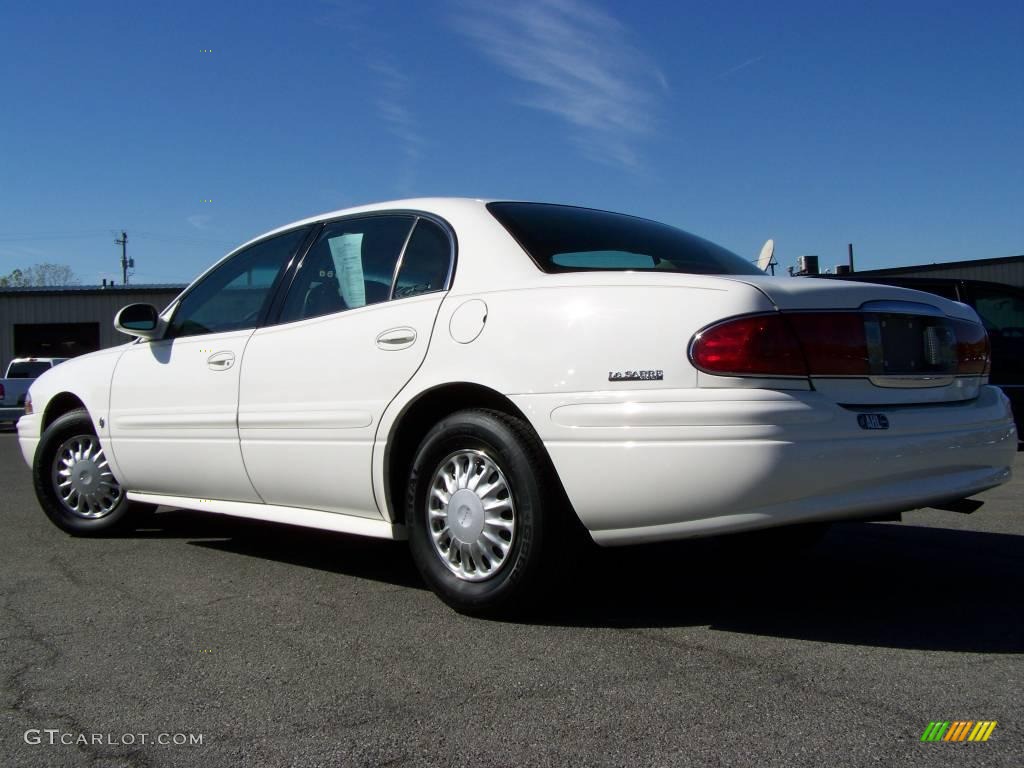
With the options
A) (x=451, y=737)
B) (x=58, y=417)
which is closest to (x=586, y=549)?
(x=451, y=737)

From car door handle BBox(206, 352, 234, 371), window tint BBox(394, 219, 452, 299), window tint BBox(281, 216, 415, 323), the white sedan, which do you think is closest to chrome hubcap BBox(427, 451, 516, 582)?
the white sedan

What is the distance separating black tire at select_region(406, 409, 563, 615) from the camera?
10.8ft

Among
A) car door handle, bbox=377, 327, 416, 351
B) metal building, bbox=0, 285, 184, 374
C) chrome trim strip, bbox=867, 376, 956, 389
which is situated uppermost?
metal building, bbox=0, 285, 184, 374

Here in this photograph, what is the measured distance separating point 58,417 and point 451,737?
4.33m

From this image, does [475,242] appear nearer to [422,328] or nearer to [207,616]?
[422,328]

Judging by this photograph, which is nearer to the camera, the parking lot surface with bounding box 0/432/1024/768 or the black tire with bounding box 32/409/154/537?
the parking lot surface with bounding box 0/432/1024/768

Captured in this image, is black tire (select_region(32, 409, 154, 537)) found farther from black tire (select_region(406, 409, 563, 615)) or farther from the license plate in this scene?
the license plate

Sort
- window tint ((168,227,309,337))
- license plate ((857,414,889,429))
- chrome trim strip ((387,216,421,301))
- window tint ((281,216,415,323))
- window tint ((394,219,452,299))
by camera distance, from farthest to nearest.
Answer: window tint ((168,227,309,337)), window tint ((281,216,415,323)), chrome trim strip ((387,216,421,301)), window tint ((394,219,452,299)), license plate ((857,414,889,429))

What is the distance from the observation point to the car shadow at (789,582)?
10.9 feet

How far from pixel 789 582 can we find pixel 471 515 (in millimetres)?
1440

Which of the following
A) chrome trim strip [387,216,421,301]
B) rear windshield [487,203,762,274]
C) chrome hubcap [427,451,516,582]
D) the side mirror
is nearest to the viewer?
chrome hubcap [427,451,516,582]

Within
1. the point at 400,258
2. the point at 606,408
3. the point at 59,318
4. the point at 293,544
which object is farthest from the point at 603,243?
the point at 59,318

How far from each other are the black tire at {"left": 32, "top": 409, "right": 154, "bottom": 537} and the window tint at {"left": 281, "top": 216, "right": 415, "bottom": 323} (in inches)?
70.4

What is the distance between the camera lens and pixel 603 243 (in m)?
3.93
